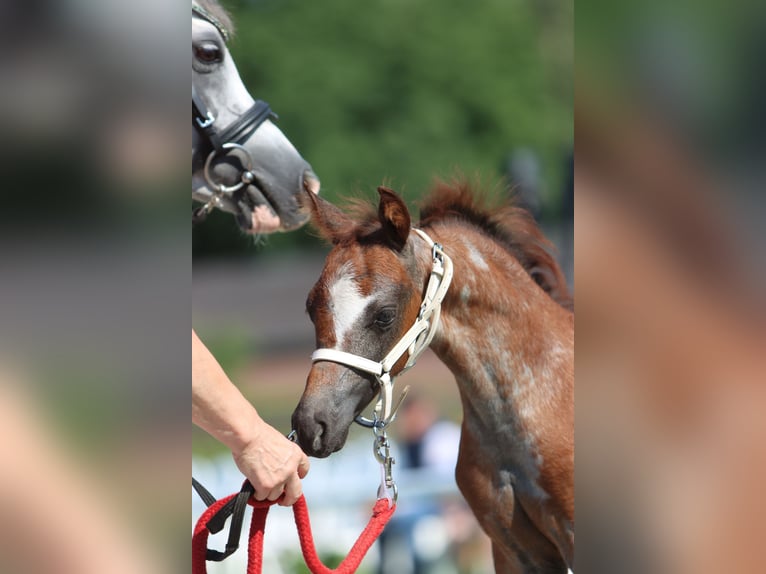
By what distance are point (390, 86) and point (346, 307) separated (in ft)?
44.5

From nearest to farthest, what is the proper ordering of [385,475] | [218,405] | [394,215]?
[218,405], [385,475], [394,215]

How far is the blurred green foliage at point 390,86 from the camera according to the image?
14.7 meters

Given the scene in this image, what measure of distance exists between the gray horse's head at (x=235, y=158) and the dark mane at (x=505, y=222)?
1.19 ft

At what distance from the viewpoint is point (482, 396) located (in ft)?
7.38

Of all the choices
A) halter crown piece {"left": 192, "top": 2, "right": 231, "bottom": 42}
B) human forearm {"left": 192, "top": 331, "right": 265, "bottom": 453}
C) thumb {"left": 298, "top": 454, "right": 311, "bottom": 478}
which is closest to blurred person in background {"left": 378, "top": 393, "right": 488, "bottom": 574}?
halter crown piece {"left": 192, "top": 2, "right": 231, "bottom": 42}

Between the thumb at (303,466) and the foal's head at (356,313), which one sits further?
the foal's head at (356,313)

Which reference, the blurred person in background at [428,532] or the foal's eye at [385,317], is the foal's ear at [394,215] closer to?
the foal's eye at [385,317]

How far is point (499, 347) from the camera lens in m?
2.26

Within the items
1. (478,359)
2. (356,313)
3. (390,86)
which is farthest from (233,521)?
(390,86)

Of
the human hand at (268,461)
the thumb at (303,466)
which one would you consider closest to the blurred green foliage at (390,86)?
the thumb at (303,466)

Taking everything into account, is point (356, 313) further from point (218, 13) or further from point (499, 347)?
point (218, 13)

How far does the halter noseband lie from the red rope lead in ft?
3.05

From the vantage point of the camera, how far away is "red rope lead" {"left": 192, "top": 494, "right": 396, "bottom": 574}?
153 centimetres

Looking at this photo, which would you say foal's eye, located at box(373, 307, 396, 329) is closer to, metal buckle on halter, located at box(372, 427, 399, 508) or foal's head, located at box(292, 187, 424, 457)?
foal's head, located at box(292, 187, 424, 457)
